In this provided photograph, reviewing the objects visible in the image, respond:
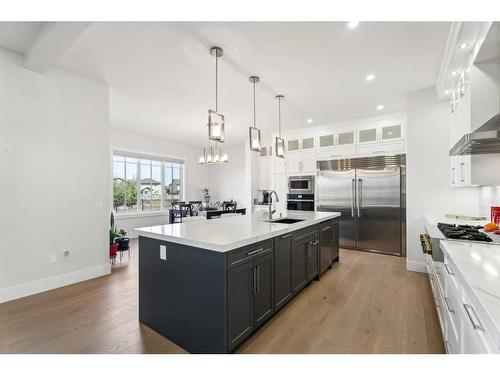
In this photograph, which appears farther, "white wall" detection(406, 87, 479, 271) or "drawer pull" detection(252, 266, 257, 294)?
"white wall" detection(406, 87, 479, 271)

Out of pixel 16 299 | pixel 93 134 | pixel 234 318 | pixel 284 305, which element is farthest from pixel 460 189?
pixel 16 299

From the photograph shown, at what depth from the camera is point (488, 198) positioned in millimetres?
3012

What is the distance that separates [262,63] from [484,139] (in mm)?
2230

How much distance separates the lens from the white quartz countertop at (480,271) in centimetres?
89

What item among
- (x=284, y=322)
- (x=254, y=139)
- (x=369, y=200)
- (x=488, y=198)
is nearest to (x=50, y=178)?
(x=254, y=139)

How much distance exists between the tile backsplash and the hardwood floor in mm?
1190

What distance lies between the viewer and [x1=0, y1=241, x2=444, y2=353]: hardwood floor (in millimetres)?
1919

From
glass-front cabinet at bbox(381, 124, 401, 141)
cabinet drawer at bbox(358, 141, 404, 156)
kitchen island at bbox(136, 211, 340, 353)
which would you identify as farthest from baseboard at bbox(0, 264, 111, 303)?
glass-front cabinet at bbox(381, 124, 401, 141)

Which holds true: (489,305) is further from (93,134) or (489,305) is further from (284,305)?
(93,134)

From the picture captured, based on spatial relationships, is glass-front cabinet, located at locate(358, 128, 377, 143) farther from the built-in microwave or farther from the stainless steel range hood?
the stainless steel range hood

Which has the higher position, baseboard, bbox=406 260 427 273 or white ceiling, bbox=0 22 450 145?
white ceiling, bbox=0 22 450 145

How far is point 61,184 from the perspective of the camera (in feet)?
10.3

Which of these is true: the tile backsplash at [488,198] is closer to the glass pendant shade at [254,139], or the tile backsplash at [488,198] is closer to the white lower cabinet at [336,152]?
the white lower cabinet at [336,152]

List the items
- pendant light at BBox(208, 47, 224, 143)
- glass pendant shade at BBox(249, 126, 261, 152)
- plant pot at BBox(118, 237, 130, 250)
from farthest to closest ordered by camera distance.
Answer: plant pot at BBox(118, 237, 130, 250)
glass pendant shade at BBox(249, 126, 261, 152)
pendant light at BBox(208, 47, 224, 143)
